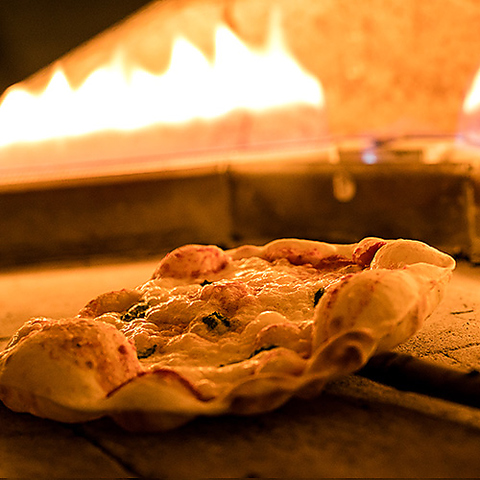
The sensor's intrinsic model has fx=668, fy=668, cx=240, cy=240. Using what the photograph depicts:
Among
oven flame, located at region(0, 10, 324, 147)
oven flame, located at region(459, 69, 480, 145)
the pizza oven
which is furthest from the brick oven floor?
oven flame, located at region(0, 10, 324, 147)

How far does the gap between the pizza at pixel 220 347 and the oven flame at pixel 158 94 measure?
239cm

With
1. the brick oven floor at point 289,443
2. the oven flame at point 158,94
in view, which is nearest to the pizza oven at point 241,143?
the oven flame at point 158,94

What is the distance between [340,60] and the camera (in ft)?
15.1

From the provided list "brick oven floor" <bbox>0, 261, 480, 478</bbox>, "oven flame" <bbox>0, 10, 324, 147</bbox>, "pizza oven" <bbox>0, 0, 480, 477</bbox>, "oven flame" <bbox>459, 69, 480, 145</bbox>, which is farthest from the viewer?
"oven flame" <bbox>0, 10, 324, 147</bbox>

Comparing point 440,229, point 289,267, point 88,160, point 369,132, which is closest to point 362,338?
point 289,267

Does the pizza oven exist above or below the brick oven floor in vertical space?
above

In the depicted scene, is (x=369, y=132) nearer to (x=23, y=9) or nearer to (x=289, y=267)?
(x=23, y=9)

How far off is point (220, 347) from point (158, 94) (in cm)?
272

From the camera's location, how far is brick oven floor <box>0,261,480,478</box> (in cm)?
127

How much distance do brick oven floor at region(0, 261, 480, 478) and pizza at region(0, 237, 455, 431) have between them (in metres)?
0.08

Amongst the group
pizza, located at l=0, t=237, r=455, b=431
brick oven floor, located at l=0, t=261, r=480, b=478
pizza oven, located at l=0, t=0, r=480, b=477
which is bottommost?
brick oven floor, located at l=0, t=261, r=480, b=478

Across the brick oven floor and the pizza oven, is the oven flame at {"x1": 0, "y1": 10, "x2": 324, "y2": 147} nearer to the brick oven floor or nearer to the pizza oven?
the pizza oven

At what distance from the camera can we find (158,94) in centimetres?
400

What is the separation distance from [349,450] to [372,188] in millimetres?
2102
